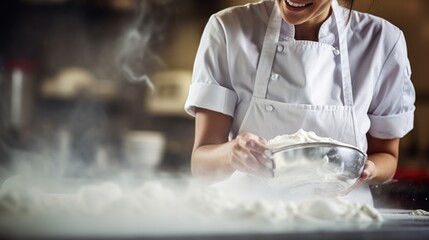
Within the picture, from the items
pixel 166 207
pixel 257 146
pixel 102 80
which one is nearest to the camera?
pixel 166 207

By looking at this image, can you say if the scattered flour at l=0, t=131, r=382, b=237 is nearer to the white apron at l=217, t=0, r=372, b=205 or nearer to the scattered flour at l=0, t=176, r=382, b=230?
the scattered flour at l=0, t=176, r=382, b=230

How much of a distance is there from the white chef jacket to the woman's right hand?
0.18 m

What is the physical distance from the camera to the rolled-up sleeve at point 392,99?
5.13 feet

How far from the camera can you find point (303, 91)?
147 cm

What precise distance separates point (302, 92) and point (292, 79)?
0.13 feet

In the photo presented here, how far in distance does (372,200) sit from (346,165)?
385mm

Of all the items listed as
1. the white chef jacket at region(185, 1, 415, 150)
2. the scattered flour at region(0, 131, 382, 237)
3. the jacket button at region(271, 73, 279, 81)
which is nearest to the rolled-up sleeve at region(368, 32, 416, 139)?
the white chef jacket at region(185, 1, 415, 150)

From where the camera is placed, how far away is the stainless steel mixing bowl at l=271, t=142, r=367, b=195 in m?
1.22

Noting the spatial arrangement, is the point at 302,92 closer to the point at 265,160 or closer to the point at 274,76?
the point at 274,76

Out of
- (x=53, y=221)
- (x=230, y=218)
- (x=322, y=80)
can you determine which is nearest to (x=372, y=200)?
(x=322, y=80)

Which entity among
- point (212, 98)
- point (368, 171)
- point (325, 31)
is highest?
point (325, 31)

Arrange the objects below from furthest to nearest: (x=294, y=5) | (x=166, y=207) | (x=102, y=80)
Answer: (x=102, y=80) → (x=294, y=5) → (x=166, y=207)

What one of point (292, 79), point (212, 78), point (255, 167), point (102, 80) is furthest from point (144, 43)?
point (255, 167)

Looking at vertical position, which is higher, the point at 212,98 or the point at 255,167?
the point at 212,98
